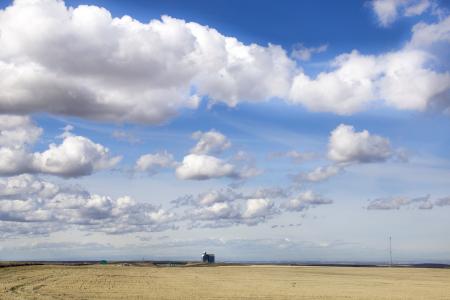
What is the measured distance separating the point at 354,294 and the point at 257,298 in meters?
14.3

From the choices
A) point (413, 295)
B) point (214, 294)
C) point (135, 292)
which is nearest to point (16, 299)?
point (135, 292)

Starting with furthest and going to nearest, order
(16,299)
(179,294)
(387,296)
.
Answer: (387,296) < (179,294) < (16,299)

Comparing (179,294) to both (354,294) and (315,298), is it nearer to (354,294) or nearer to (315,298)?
(315,298)

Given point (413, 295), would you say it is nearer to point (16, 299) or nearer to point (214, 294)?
point (214, 294)

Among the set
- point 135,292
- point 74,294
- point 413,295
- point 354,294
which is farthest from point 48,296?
point 413,295

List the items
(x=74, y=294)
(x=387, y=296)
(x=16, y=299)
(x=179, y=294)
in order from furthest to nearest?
(x=387, y=296), (x=179, y=294), (x=74, y=294), (x=16, y=299)

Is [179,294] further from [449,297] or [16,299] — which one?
[449,297]

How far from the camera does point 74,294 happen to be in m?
54.1

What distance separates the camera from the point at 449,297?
206 ft

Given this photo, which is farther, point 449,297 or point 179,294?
point 449,297

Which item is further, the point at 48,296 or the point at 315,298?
the point at 315,298

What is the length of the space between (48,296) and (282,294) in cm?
2453

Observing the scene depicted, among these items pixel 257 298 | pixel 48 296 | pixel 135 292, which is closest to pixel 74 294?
pixel 48 296

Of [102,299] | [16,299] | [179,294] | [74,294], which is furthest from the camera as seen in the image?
[179,294]
